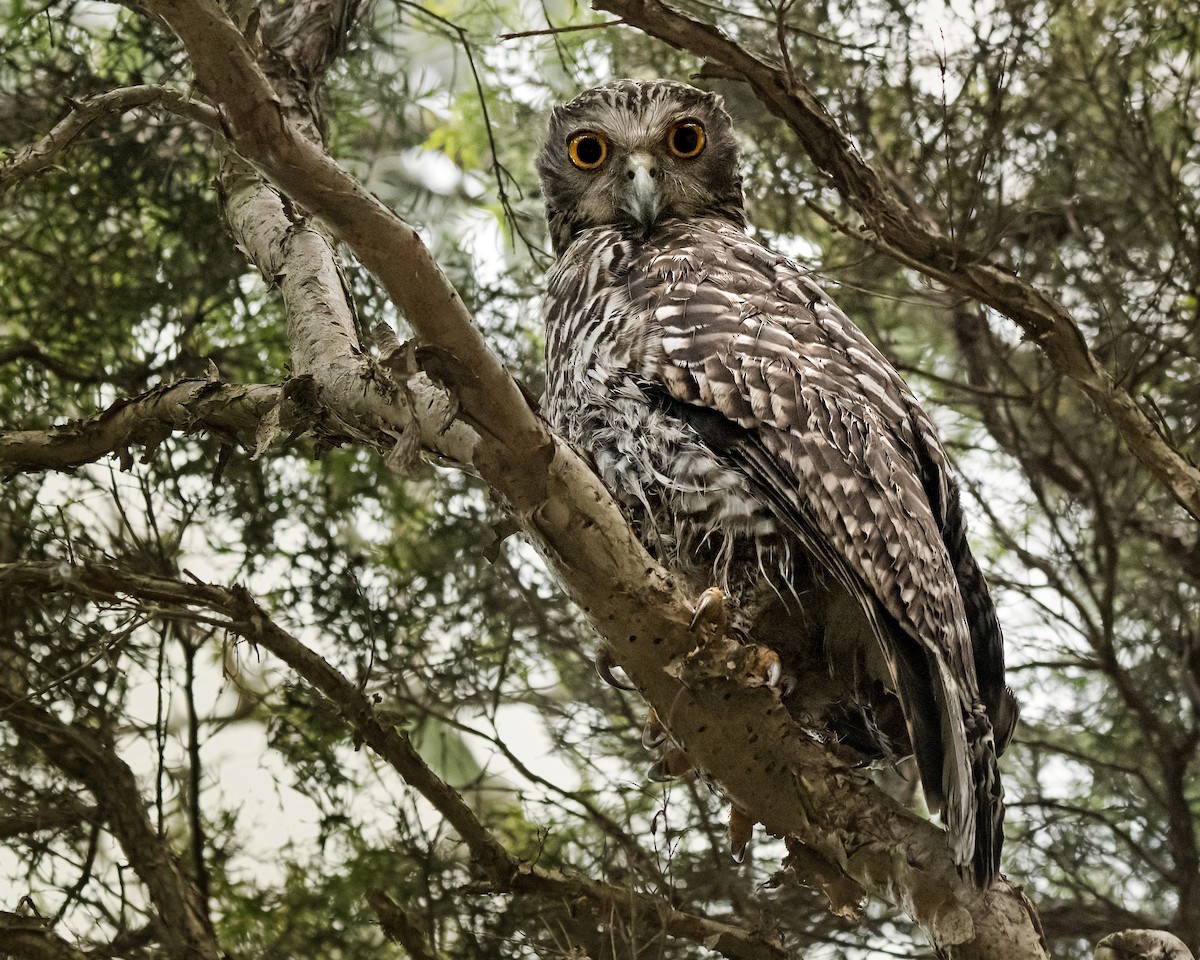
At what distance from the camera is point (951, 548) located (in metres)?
2.69

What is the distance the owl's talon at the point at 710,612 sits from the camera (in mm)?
2047

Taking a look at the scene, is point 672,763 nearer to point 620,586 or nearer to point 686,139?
point 620,586

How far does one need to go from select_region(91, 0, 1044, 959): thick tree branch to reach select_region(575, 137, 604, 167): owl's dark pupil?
174 cm

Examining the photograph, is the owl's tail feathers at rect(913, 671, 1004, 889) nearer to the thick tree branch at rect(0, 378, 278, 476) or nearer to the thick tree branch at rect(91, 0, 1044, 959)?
the thick tree branch at rect(91, 0, 1044, 959)

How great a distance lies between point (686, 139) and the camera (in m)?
3.46

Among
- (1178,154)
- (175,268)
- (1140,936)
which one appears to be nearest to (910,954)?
(1140,936)

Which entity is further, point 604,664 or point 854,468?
point 604,664

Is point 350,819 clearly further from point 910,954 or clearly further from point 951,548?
point 951,548

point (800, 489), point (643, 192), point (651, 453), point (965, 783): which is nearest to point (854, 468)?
point (800, 489)

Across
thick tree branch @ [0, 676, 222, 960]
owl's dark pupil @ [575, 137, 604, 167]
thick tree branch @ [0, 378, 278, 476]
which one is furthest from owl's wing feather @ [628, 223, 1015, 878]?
thick tree branch @ [0, 676, 222, 960]

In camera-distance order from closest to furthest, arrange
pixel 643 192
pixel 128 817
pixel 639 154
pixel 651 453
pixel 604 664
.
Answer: pixel 651 453, pixel 604 664, pixel 128 817, pixel 643 192, pixel 639 154

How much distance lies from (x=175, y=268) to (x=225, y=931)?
1.92m

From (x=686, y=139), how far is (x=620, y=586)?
6.13ft

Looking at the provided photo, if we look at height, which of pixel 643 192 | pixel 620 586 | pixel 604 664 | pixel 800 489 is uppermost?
pixel 643 192
